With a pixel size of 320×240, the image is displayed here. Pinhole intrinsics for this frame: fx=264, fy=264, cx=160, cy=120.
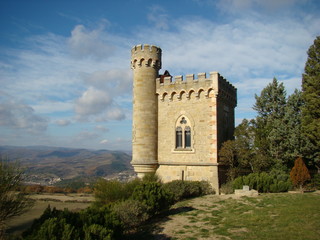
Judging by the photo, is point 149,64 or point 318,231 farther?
point 149,64

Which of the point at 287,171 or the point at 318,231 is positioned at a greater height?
the point at 287,171

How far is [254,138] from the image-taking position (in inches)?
807

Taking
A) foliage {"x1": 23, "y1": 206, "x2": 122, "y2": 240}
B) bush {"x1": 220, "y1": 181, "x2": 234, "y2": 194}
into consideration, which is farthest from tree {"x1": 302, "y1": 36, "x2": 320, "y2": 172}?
foliage {"x1": 23, "y1": 206, "x2": 122, "y2": 240}

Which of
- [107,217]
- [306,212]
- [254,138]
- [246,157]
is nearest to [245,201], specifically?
[306,212]

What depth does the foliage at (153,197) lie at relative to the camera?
1244 cm

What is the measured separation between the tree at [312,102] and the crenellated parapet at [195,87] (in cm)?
573

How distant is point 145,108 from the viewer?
20.7m

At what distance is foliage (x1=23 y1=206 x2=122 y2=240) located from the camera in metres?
7.00

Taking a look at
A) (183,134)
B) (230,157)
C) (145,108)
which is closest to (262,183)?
(230,157)

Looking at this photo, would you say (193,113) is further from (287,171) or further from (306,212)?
(306,212)

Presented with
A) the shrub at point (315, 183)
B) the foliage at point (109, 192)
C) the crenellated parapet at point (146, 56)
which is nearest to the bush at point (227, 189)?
the shrub at point (315, 183)

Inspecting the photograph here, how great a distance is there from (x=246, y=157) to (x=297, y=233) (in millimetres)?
10391

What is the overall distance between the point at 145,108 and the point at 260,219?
12.2 metres

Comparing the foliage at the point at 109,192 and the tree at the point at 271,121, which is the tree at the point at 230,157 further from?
the foliage at the point at 109,192
